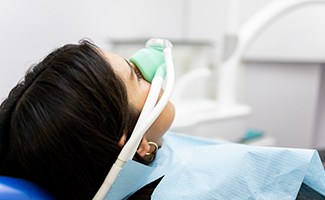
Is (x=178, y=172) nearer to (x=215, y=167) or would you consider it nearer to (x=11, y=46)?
(x=215, y=167)

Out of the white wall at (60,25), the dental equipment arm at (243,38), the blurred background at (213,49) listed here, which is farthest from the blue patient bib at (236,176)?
the white wall at (60,25)

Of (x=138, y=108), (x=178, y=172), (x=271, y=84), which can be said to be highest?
(x=138, y=108)

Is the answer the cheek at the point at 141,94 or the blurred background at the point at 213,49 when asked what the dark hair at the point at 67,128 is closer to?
A: the cheek at the point at 141,94

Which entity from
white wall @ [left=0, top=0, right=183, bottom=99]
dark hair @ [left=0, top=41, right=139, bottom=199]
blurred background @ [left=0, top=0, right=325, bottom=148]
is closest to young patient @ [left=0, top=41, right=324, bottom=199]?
dark hair @ [left=0, top=41, right=139, bottom=199]

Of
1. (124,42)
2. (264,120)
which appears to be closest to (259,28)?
(124,42)

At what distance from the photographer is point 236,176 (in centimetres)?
68

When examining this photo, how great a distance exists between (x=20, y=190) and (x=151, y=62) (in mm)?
369

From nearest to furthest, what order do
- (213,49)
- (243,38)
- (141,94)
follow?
1. (141,94)
2. (243,38)
3. (213,49)

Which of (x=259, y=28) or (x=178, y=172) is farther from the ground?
(x=259, y=28)

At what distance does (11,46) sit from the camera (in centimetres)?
148

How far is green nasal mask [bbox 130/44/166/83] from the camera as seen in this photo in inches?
31.8

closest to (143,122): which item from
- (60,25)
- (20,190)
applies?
(20,190)

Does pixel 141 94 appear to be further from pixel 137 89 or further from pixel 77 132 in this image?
pixel 77 132

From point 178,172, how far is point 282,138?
156 cm
